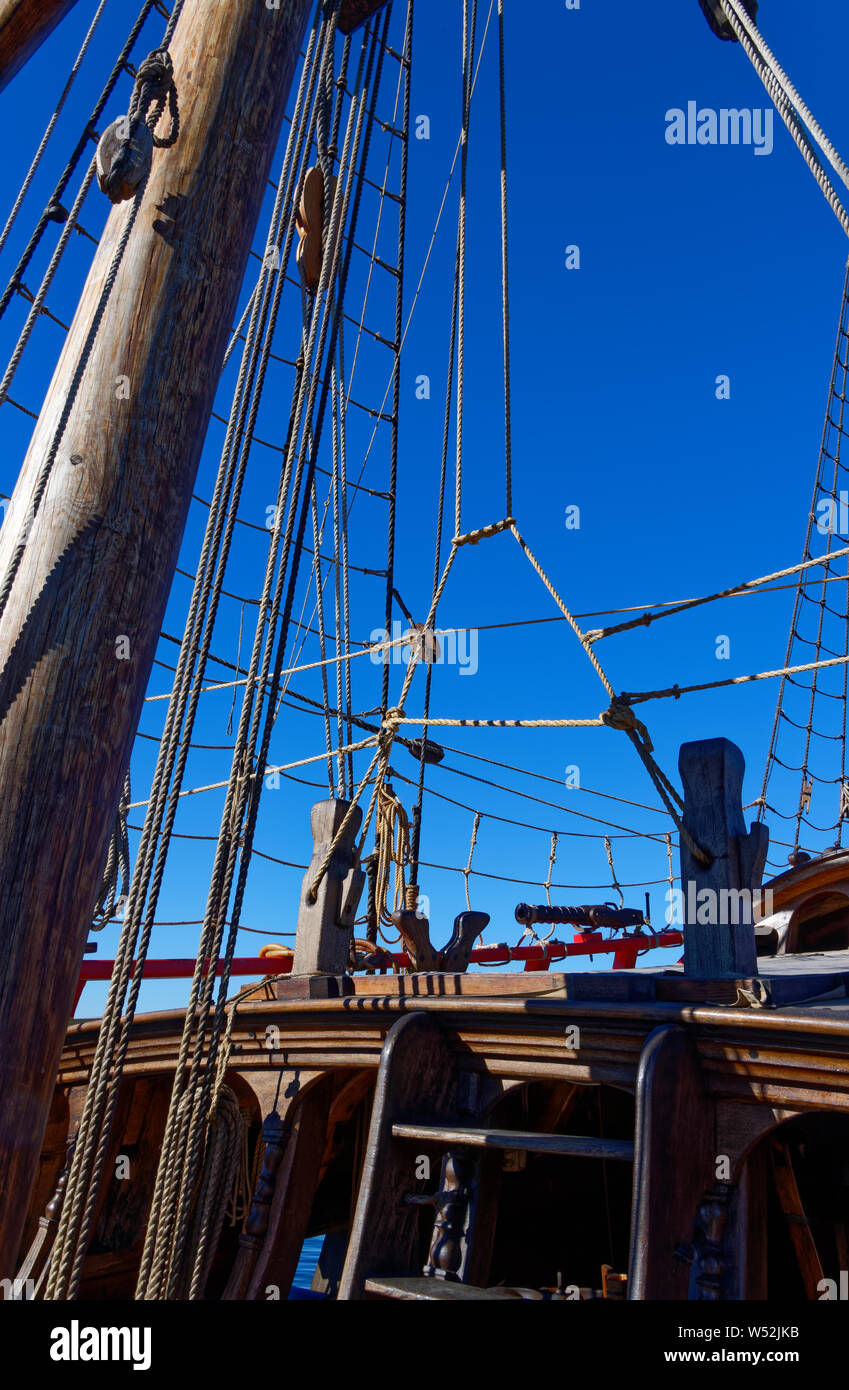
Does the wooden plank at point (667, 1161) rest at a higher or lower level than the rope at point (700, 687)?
lower

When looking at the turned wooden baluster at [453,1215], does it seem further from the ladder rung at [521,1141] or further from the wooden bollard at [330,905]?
the wooden bollard at [330,905]

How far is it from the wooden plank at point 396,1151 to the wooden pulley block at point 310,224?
16.6 feet

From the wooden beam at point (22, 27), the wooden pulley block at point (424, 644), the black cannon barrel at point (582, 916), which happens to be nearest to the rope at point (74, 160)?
the wooden beam at point (22, 27)

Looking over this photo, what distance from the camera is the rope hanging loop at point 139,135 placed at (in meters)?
2.21

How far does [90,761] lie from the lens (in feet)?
6.34

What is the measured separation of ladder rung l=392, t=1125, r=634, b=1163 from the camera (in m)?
2.77

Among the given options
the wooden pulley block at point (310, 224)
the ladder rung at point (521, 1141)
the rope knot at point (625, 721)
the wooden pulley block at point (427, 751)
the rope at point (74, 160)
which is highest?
the wooden pulley block at point (310, 224)

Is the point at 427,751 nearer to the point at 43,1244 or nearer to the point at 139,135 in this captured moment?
the point at 43,1244

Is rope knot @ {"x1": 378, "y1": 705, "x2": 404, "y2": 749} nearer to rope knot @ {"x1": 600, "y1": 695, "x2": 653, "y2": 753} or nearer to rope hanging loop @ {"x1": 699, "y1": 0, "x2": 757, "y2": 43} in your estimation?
rope knot @ {"x1": 600, "y1": 695, "x2": 653, "y2": 753}

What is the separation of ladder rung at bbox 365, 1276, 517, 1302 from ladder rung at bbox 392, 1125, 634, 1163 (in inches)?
15.3

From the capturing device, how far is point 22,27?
8.59ft

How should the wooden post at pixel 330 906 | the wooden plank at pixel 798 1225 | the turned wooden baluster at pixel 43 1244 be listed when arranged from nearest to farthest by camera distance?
1. the wooden plank at pixel 798 1225
2. the turned wooden baluster at pixel 43 1244
3. the wooden post at pixel 330 906

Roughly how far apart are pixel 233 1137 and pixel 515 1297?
117cm

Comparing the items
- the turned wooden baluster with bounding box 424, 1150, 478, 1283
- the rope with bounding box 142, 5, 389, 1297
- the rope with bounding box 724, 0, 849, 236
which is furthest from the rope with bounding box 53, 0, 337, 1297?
the rope with bounding box 724, 0, 849, 236
